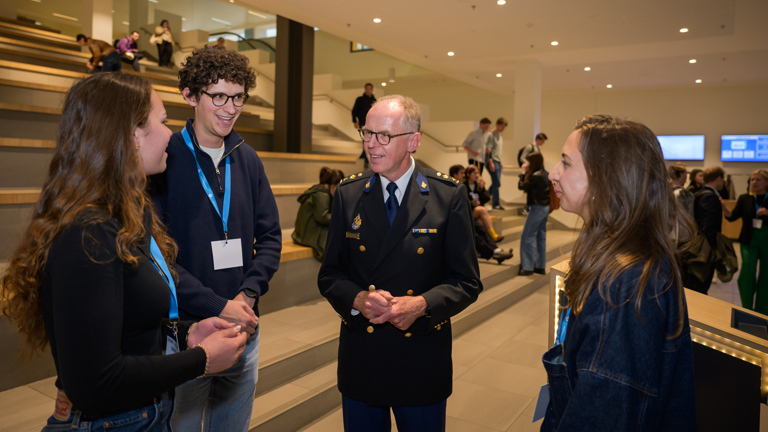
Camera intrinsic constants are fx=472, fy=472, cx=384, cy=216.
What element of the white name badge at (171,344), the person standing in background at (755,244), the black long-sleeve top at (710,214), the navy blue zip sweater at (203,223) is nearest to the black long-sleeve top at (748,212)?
the person standing in background at (755,244)

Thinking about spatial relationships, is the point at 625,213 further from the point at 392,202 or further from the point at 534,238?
the point at 534,238

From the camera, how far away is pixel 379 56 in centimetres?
1536

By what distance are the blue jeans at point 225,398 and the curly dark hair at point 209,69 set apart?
35.0 inches

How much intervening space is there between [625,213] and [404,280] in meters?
0.80

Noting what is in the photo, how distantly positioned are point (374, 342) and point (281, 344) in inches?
69.8

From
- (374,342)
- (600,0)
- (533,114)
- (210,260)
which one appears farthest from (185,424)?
(533,114)

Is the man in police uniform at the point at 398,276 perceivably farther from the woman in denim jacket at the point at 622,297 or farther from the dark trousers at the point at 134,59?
the dark trousers at the point at 134,59

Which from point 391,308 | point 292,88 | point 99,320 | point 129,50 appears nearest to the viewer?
point 99,320

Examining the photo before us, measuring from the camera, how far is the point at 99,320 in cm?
89

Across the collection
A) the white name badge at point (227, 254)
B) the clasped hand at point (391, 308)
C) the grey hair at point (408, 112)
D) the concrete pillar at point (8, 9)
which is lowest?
the clasped hand at point (391, 308)

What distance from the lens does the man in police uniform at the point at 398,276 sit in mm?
1614

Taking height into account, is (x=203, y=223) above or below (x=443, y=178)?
below

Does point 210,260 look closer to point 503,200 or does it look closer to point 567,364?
point 567,364

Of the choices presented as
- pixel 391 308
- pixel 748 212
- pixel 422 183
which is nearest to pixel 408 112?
pixel 422 183
